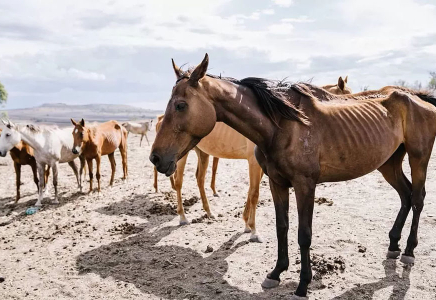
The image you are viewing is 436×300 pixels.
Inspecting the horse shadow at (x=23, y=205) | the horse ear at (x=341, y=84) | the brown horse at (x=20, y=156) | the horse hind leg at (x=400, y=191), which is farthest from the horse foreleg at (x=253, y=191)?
the brown horse at (x=20, y=156)

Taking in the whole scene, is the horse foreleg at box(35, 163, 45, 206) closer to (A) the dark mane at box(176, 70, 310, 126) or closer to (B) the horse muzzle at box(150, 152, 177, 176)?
(B) the horse muzzle at box(150, 152, 177, 176)

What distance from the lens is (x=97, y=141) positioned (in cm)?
987

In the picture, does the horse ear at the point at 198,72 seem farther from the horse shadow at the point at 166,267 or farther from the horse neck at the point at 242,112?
the horse shadow at the point at 166,267

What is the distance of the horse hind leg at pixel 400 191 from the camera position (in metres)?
4.71

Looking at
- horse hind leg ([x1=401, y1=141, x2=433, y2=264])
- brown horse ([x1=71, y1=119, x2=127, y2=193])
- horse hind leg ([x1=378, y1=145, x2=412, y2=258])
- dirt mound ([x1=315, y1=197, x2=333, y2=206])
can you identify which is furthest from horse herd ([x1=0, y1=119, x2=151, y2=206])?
horse hind leg ([x1=401, y1=141, x2=433, y2=264])

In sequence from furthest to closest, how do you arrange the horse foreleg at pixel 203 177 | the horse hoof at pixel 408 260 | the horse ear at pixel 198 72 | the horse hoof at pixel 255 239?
the horse foreleg at pixel 203 177 < the horse hoof at pixel 255 239 < the horse hoof at pixel 408 260 < the horse ear at pixel 198 72

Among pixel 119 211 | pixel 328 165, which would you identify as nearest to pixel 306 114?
pixel 328 165

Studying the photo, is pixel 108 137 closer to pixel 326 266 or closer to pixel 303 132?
pixel 326 266

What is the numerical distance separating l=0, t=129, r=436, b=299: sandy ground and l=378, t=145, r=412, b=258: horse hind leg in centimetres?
21

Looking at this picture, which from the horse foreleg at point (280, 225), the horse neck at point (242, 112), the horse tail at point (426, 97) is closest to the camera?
the horse neck at point (242, 112)

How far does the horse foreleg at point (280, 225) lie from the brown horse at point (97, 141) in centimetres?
620

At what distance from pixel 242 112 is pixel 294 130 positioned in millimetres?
502

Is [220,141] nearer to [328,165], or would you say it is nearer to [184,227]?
[184,227]

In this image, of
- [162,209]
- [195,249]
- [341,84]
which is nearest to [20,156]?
[162,209]
